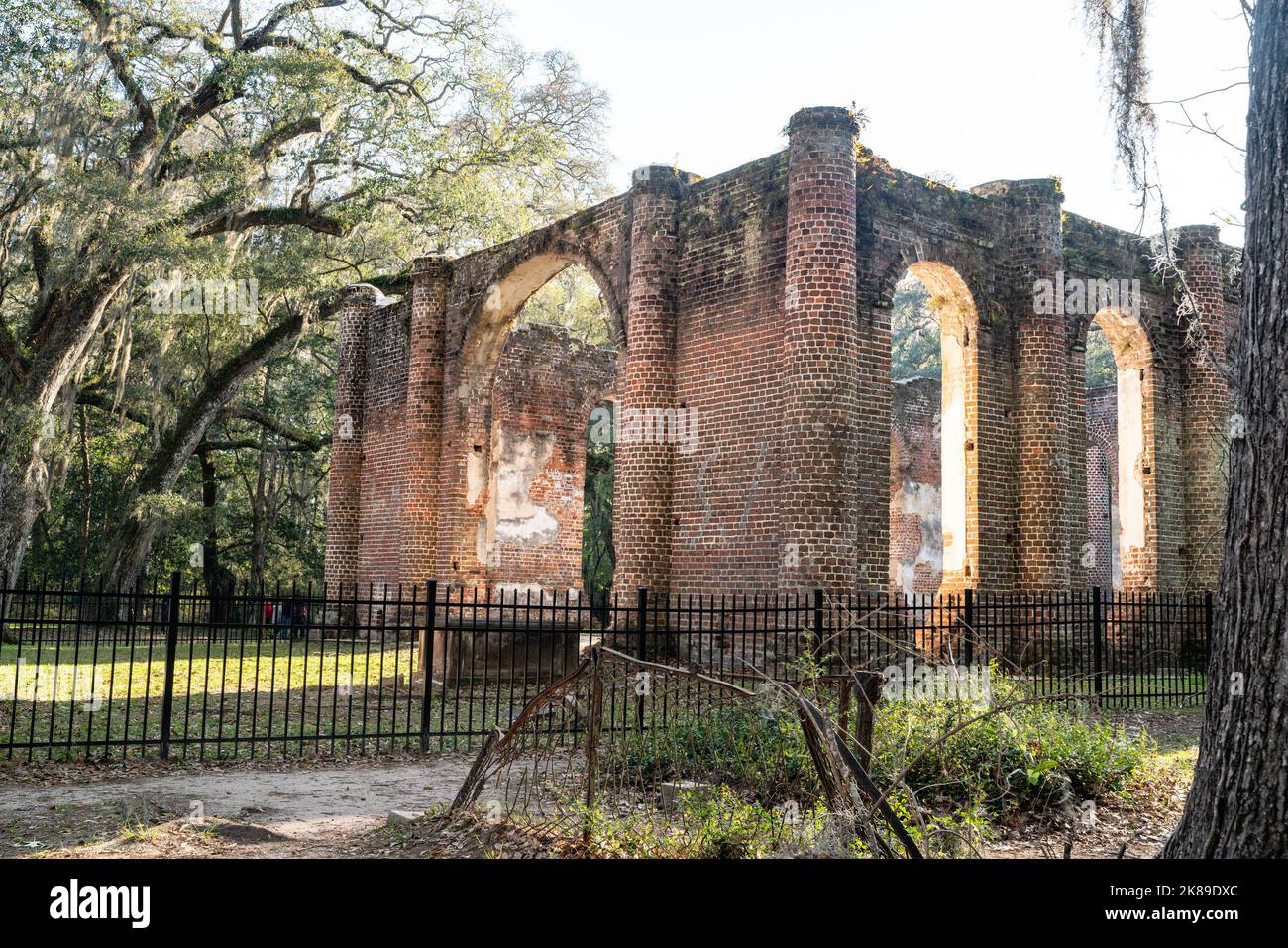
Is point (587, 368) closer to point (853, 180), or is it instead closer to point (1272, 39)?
point (853, 180)

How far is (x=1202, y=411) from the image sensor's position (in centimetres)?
1780

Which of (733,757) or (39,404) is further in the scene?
(39,404)

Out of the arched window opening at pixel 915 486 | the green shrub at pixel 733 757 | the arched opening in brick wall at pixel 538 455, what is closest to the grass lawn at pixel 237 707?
the green shrub at pixel 733 757

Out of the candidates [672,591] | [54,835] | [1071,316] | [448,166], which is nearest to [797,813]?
[54,835]

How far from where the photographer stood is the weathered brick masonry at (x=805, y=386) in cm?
1304

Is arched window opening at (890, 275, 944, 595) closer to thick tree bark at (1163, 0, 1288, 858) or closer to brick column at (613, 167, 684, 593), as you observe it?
brick column at (613, 167, 684, 593)

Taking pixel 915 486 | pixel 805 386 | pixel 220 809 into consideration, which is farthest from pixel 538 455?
pixel 220 809

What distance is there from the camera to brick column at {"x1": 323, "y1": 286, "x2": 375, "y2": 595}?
21469 millimetres

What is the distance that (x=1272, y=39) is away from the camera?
4.26 meters

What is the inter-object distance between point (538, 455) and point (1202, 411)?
1150 cm

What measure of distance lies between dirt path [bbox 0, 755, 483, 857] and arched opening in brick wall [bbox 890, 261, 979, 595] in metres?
8.38

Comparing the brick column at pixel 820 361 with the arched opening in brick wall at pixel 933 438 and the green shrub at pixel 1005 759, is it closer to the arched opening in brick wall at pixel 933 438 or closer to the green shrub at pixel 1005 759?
the arched opening in brick wall at pixel 933 438

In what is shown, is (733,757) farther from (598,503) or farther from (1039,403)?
(598,503)

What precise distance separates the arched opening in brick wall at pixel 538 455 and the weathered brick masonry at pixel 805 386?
7 cm
